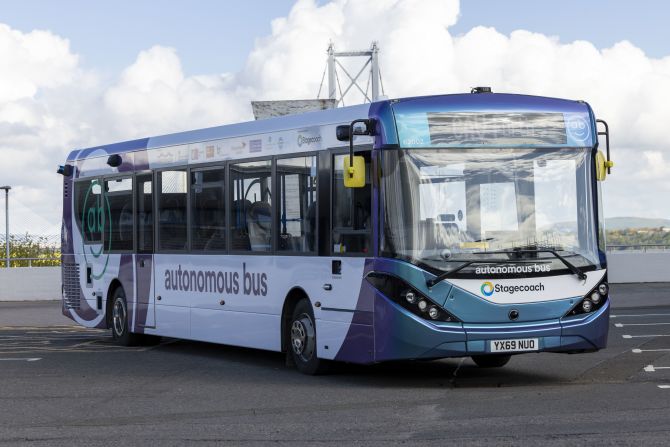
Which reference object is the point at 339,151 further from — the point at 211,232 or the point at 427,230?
the point at 211,232

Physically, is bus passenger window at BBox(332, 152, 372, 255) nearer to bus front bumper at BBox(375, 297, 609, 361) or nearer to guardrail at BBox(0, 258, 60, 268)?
bus front bumper at BBox(375, 297, 609, 361)

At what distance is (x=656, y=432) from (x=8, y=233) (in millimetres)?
32783

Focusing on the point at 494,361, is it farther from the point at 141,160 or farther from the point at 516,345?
the point at 141,160

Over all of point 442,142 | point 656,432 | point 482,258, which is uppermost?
point 442,142

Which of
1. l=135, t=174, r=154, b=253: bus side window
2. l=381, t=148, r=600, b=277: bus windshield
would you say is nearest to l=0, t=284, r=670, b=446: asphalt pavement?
l=381, t=148, r=600, b=277: bus windshield

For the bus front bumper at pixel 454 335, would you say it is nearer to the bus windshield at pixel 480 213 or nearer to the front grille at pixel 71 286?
the bus windshield at pixel 480 213

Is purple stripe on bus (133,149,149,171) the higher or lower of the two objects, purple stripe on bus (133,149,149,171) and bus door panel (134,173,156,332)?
the higher

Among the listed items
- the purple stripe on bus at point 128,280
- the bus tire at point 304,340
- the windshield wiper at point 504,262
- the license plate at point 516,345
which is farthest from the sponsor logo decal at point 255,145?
the license plate at point 516,345

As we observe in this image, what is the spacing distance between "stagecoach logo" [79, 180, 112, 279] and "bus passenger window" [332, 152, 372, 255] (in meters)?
6.83

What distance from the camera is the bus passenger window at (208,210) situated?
16.4 metres

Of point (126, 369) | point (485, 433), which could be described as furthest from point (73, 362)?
point (485, 433)

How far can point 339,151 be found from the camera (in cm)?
1374

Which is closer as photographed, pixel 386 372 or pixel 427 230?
pixel 427 230

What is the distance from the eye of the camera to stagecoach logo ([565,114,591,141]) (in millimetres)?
13312
